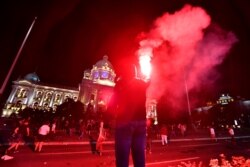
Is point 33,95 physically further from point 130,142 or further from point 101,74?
point 130,142

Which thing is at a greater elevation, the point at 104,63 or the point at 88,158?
the point at 104,63

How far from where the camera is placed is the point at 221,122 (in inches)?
2736

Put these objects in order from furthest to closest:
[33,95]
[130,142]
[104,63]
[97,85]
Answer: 1. [104,63]
2. [97,85]
3. [33,95]
4. [130,142]

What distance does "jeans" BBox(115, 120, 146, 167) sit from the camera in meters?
3.10

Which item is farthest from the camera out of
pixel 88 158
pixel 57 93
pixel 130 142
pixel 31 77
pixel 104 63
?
pixel 104 63

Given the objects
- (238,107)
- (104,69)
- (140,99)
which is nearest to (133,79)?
(140,99)

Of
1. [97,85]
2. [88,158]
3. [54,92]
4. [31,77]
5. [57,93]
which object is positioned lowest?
[88,158]

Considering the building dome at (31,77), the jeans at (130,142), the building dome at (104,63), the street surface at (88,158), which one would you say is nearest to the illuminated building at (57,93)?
the building dome at (31,77)

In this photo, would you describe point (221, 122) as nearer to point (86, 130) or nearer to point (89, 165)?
point (86, 130)

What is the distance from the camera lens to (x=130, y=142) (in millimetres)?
3164

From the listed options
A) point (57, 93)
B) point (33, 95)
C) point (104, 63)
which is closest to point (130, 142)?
point (57, 93)

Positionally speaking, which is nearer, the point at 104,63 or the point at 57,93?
the point at 57,93

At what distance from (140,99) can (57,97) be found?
280ft

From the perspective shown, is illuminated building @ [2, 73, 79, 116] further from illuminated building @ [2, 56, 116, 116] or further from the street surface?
the street surface
